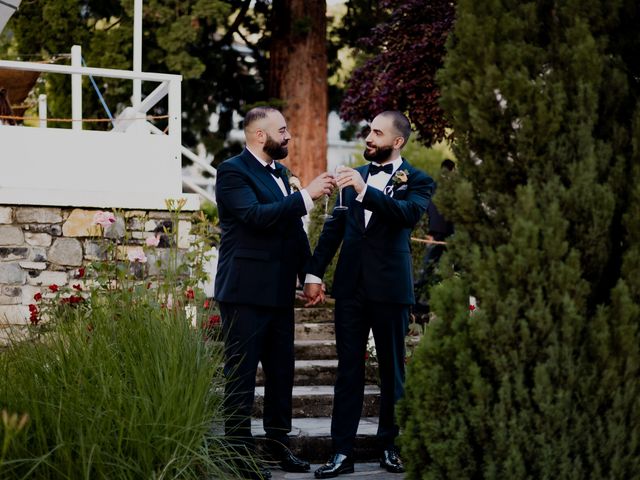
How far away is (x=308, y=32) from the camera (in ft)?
36.0

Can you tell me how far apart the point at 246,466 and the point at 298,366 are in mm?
2159

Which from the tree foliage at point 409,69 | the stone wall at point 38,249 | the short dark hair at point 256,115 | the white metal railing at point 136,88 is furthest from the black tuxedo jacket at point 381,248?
the tree foliage at point 409,69

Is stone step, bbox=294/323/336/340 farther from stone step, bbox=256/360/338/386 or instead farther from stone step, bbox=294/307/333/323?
stone step, bbox=256/360/338/386

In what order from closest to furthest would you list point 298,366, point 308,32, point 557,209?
point 557,209 → point 298,366 → point 308,32

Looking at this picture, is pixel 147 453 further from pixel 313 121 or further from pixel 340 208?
pixel 313 121

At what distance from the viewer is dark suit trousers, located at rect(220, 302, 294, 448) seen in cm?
483

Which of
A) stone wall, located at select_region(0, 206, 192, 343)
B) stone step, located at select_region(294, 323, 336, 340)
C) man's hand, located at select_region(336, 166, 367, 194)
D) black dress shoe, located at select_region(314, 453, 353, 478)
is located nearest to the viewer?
man's hand, located at select_region(336, 166, 367, 194)

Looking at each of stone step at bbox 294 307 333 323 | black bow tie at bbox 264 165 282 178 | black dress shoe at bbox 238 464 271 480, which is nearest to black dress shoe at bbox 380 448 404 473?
black dress shoe at bbox 238 464 271 480

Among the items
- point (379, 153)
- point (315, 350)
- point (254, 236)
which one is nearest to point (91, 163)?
point (315, 350)

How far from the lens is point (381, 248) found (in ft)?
16.7

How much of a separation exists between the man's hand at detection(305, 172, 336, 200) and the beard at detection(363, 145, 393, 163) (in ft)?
1.25

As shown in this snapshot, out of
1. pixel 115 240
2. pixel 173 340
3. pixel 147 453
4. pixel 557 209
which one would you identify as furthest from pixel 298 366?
pixel 557 209

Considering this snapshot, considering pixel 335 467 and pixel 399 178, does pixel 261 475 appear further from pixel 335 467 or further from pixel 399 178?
pixel 399 178

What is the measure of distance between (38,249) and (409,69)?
3.91 m
